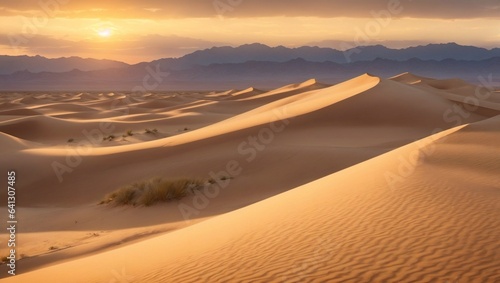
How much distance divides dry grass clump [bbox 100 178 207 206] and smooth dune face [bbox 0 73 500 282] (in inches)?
10.9

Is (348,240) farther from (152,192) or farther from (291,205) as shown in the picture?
(152,192)

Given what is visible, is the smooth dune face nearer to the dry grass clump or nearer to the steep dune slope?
the steep dune slope

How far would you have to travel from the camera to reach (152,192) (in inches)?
508

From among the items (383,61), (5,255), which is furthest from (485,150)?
(383,61)

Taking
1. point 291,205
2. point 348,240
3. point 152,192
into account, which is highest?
point 152,192

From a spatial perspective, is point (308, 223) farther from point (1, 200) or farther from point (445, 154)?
point (1, 200)

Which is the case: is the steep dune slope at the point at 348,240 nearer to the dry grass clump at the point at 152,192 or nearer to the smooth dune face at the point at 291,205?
the smooth dune face at the point at 291,205

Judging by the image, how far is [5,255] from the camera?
29.5 ft

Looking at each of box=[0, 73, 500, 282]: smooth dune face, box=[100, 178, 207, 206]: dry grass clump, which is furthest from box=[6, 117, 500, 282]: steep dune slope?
box=[100, 178, 207, 206]: dry grass clump

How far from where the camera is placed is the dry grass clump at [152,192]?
12859 millimetres

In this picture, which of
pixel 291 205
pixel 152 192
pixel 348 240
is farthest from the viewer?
pixel 152 192

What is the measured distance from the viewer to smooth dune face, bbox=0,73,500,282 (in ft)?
16.8

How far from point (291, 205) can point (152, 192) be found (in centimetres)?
595

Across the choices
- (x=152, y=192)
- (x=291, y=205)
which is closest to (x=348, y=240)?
(x=291, y=205)
